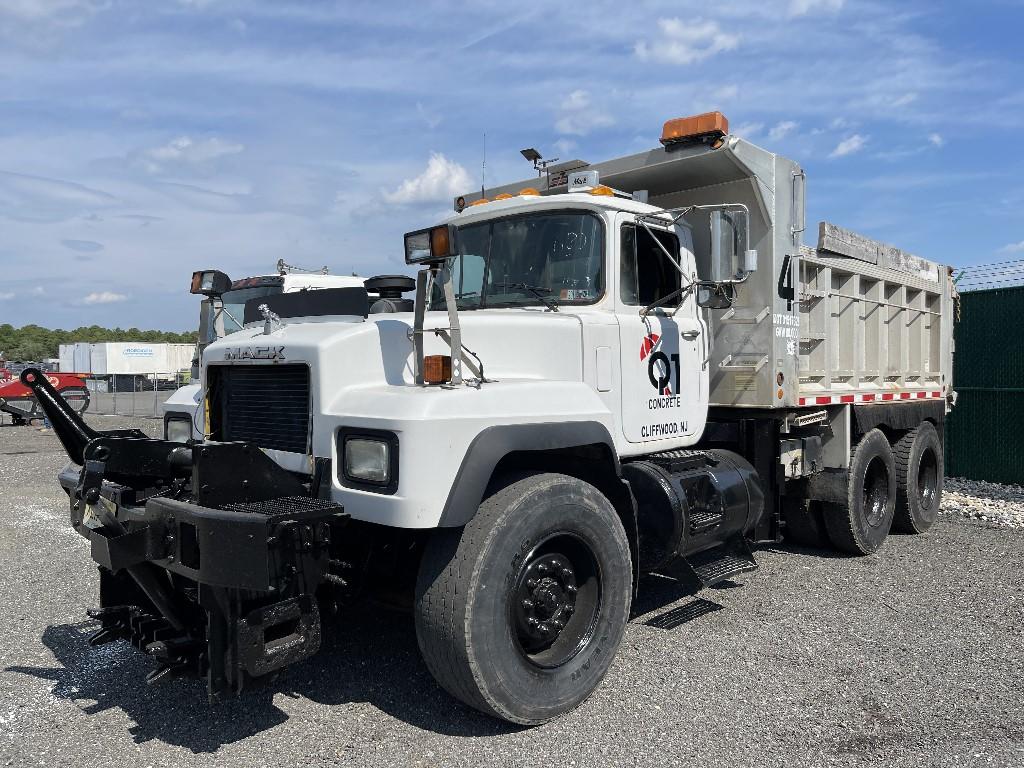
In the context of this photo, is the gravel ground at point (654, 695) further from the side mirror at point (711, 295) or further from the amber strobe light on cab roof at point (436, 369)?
the side mirror at point (711, 295)

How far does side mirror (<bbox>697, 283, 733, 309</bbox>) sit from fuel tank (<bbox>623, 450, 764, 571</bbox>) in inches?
39.0

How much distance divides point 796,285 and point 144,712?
16.9 ft

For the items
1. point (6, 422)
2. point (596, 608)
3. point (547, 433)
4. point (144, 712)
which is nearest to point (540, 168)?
point (547, 433)

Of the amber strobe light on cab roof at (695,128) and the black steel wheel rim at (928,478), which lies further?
the black steel wheel rim at (928,478)

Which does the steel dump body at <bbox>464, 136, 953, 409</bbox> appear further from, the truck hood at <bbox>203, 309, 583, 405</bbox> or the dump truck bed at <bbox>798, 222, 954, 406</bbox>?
the truck hood at <bbox>203, 309, 583, 405</bbox>

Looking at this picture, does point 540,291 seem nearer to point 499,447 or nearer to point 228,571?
point 499,447

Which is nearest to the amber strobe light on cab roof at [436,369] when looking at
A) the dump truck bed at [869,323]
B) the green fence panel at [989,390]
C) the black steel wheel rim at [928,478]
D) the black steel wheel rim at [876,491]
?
the dump truck bed at [869,323]

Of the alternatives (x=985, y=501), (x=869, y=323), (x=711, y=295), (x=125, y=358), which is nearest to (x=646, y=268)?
(x=711, y=295)

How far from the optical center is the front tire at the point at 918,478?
25.4 feet

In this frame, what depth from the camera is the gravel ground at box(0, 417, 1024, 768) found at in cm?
343

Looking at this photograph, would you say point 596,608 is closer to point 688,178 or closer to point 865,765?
point 865,765

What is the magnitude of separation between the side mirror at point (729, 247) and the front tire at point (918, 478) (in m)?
4.11

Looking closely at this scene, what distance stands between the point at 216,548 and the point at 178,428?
2.17m

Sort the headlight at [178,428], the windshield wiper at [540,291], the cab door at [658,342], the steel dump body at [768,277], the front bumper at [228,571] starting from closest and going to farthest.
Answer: the front bumper at [228,571], the windshield wiper at [540,291], the cab door at [658,342], the headlight at [178,428], the steel dump body at [768,277]
